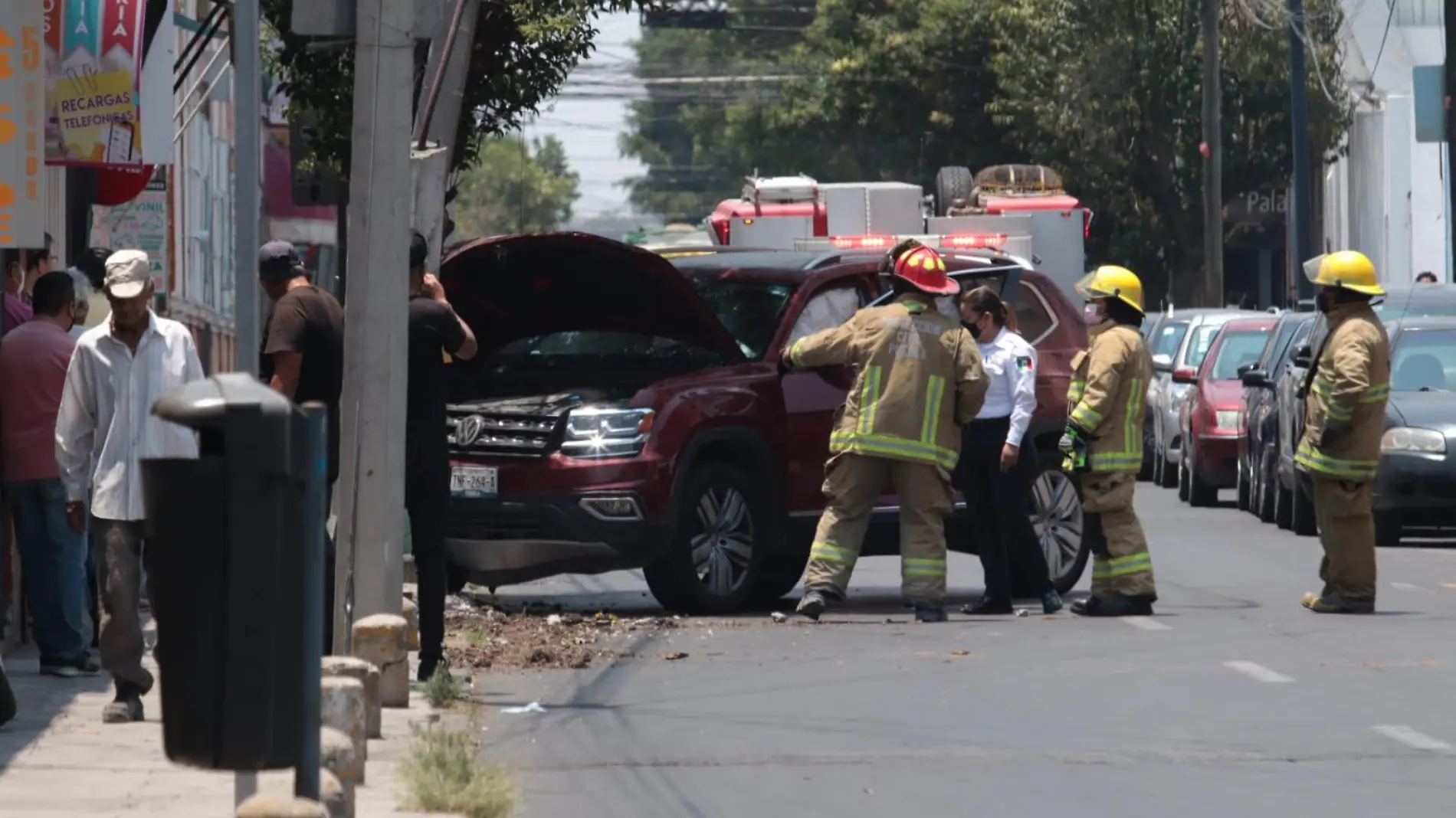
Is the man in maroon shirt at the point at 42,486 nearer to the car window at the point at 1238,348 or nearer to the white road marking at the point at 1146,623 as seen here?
the white road marking at the point at 1146,623

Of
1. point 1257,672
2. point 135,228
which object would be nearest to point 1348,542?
point 1257,672

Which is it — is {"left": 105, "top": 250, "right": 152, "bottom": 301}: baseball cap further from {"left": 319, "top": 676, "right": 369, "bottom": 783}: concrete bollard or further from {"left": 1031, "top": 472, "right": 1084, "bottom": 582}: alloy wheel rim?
{"left": 1031, "top": 472, "right": 1084, "bottom": 582}: alloy wheel rim

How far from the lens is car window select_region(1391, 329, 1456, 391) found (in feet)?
62.6

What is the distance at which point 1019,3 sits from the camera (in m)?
50.9

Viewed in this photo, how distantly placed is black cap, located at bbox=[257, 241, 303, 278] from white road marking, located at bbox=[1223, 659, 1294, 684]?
168 inches

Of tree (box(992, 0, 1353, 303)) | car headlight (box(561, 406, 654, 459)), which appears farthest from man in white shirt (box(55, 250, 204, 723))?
tree (box(992, 0, 1353, 303))

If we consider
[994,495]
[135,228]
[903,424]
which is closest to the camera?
[903,424]

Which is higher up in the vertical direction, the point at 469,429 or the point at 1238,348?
the point at 1238,348

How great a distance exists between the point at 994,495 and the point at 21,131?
18.6 feet

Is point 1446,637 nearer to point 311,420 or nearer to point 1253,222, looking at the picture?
point 311,420

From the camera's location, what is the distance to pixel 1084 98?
48.3m

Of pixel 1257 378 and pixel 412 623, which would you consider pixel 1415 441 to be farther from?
pixel 412 623

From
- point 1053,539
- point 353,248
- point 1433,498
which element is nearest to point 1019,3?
point 1433,498

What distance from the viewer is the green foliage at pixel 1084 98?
48125mm
